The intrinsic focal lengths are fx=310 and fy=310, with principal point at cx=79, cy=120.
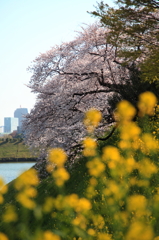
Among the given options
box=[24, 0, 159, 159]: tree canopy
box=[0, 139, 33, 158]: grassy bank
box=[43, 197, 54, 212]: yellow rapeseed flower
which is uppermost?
box=[0, 139, 33, 158]: grassy bank

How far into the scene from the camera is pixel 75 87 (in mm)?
16562

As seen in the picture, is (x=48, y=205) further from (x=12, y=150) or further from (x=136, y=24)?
(x=12, y=150)

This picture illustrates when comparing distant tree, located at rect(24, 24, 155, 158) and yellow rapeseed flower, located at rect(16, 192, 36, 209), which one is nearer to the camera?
yellow rapeseed flower, located at rect(16, 192, 36, 209)

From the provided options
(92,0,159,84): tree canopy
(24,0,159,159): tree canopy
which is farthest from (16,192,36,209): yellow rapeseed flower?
(24,0,159,159): tree canopy

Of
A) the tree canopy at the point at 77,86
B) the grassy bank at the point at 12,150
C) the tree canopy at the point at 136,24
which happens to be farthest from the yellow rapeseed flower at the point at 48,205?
the grassy bank at the point at 12,150

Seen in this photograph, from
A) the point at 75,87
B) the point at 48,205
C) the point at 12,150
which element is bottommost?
the point at 48,205

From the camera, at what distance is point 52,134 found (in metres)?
16.6

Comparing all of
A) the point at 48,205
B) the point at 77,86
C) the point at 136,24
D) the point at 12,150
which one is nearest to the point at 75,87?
the point at 77,86

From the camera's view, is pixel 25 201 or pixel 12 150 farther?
pixel 12 150

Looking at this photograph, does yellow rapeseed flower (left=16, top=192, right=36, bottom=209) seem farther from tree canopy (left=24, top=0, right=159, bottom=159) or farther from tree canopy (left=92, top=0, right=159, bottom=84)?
tree canopy (left=24, top=0, right=159, bottom=159)

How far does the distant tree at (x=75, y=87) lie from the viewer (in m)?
15.9

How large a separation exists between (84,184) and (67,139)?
3.66 meters

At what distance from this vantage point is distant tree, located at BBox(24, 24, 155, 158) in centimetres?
1590

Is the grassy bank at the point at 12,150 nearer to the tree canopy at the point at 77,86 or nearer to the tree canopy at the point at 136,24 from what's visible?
the tree canopy at the point at 77,86
